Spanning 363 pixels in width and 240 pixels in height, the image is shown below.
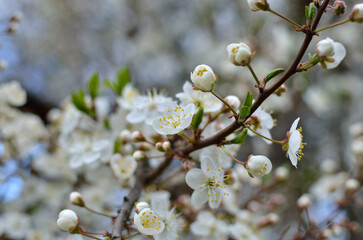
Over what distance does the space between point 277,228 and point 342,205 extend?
118 centimetres

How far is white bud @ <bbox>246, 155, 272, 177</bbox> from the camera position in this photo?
0.97 metres

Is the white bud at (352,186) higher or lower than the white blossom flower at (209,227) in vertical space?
higher

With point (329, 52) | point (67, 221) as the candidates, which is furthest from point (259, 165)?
point (67, 221)

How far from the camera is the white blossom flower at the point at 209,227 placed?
1559mm

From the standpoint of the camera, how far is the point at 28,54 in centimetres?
449

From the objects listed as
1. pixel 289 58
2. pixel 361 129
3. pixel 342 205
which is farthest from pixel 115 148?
pixel 289 58

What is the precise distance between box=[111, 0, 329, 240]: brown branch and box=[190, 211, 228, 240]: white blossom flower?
1.21 feet

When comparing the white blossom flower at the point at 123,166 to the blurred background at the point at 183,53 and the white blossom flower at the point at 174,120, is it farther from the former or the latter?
the blurred background at the point at 183,53

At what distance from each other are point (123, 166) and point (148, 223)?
1.42ft

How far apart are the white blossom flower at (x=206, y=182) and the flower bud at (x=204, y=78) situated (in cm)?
26

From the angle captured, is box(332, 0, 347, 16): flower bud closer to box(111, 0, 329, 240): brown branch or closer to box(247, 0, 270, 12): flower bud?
box(111, 0, 329, 240): brown branch

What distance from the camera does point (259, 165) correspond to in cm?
97

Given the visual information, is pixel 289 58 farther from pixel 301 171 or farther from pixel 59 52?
pixel 59 52

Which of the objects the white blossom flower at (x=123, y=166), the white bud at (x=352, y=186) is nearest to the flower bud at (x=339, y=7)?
the white blossom flower at (x=123, y=166)
